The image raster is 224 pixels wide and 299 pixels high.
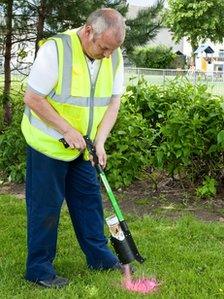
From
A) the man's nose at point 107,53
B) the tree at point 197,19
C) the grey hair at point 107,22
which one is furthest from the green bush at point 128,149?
the tree at point 197,19

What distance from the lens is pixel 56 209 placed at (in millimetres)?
3824

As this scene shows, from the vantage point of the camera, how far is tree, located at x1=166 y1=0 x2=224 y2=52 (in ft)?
133

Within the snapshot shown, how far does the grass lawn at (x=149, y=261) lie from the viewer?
384 cm

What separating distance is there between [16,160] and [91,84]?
3.50 metres

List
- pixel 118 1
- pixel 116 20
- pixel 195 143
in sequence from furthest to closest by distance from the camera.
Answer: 1. pixel 118 1
2. pixel 195 143
3. pixel 116 20

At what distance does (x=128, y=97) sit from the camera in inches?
265

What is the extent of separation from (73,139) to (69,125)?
0.09 meters

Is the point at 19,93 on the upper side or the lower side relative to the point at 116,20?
lower

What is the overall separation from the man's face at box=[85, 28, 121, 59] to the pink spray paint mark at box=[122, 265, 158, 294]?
1373mm

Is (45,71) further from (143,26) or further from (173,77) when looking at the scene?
(143,26)

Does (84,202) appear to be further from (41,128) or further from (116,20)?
(116,20)

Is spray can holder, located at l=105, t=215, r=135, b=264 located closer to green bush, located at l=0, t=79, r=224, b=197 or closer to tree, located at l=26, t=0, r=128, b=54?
green bush, located at l=0, t=79, r=224, b=197

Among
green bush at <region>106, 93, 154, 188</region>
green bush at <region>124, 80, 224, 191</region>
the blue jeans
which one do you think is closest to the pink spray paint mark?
the blue jeans

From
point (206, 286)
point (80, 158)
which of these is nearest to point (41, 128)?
point (80, 158)
